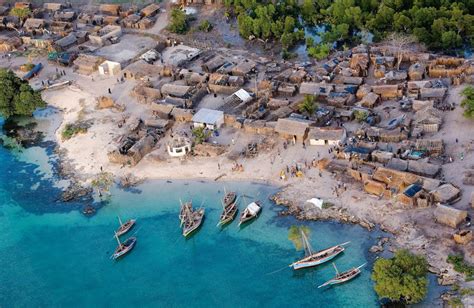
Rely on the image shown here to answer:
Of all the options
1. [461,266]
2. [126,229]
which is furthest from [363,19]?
[126,229]

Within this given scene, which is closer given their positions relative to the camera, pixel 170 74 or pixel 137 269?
pixel 137 269

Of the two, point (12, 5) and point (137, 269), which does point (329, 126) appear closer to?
point (137, 269)

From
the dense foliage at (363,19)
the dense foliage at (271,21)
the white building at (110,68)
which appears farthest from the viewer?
the dense foliage at (271,21)

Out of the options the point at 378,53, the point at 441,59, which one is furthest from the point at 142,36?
the point at 441,59

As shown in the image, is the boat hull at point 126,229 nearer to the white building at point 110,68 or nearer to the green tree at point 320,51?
the white building at point 110,68

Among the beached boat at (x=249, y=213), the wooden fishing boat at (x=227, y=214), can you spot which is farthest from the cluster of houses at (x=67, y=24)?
the beached boat at (x=249, y=213)
